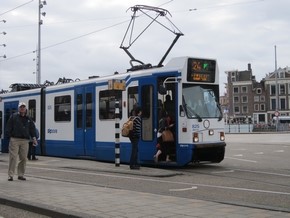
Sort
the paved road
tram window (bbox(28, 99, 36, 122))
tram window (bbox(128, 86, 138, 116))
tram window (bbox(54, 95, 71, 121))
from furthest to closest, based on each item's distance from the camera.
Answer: tram window (bbox(28, 99, 36, 122)), tram window (bbox(54, 95, 71, 121)), tram window (bbox(128, 86, 138, 116)), the paved road

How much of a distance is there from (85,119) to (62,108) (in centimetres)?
191

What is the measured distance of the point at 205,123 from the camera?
13.9m

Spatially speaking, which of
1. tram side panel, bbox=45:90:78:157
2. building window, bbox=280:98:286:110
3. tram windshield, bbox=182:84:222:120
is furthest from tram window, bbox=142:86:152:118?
building window, bbox=280:98:286:110

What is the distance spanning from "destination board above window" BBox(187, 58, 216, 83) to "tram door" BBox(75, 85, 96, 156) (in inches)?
160

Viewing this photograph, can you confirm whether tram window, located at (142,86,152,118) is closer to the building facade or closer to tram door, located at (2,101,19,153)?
tram door, located at (2,101,19,153)

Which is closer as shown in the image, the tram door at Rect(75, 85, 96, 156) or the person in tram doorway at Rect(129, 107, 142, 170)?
the person in tram doorway at Rect(129, 107, 142, 170)

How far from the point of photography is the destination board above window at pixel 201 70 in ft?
45.8

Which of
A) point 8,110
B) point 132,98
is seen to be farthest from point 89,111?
point 8,110

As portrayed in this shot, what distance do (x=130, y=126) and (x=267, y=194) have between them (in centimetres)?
520

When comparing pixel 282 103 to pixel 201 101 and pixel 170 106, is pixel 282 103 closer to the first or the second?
pixel 201 101

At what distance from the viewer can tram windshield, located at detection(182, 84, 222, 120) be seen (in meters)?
13.7

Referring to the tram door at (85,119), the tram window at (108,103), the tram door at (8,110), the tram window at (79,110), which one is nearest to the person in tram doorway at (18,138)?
the tram window at (108,103)

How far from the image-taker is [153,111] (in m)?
14.0

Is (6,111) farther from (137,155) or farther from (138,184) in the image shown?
(138,184)
